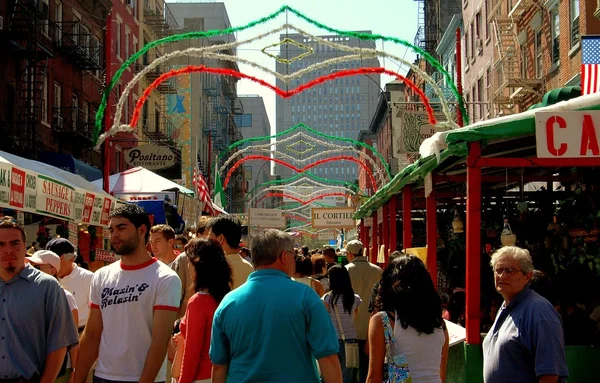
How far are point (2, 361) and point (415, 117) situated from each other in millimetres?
18711

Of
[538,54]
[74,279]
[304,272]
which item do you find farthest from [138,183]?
[538,54]

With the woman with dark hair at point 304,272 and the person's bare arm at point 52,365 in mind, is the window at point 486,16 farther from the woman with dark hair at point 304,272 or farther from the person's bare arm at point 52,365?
the person's bare arm at point 52,365

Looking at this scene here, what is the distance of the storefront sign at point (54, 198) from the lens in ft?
36.2

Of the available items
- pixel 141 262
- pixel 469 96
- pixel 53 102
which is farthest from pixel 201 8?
pixel 141 262

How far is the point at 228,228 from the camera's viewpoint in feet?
25.3

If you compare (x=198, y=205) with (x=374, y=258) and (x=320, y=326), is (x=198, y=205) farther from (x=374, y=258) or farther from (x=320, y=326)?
(x=320, y=326)

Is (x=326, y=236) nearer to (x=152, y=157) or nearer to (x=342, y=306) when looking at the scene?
(x=152, y=157)

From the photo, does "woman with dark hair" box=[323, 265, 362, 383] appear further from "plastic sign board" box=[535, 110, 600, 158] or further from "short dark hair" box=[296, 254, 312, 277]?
"plastic sign board" box=[535, 110, 600, 158]

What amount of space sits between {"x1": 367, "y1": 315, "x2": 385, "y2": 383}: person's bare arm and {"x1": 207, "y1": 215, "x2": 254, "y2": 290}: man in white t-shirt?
85.5 inches

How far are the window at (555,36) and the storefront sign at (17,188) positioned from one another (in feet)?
68.0

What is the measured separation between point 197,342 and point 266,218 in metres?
38.5

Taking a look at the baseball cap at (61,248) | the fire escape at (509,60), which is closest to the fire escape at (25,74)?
the fire escape at (509,60)

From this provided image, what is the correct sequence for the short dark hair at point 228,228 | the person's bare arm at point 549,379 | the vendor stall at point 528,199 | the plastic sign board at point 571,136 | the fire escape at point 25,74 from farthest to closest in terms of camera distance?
the fire escape at point 25,74
the vendor stall at point 528,199
the plastic sign board at point 571,136
the short dark hair at point 228,228
the person's bare arm at point 549,379

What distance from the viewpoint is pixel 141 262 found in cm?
611
